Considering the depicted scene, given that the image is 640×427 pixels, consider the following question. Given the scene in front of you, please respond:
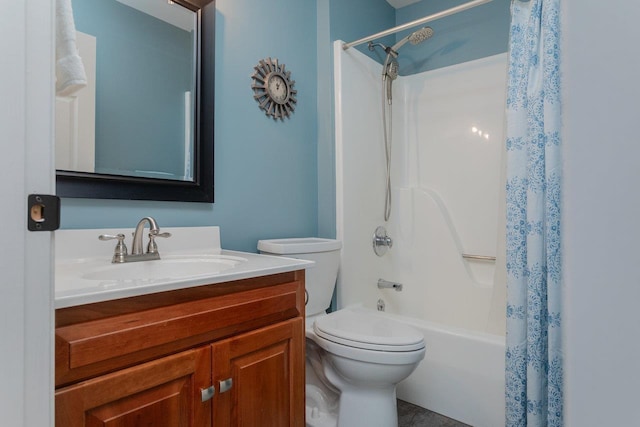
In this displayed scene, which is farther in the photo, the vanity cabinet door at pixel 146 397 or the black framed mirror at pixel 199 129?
the black framed mirror at pixel 199 129

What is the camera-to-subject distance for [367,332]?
1434 mm

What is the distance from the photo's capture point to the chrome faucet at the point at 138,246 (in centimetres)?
113

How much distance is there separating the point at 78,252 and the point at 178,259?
30cm

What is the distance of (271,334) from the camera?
3.51ft

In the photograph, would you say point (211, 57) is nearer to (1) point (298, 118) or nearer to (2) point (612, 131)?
(1) point (298, 118)

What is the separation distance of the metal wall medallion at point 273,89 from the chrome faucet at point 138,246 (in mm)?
833

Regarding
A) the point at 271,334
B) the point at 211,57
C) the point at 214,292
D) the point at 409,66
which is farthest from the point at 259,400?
the point at 409,66

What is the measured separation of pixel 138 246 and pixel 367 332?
0.93m

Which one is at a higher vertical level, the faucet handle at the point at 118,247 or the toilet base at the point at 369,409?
A: the faucet handle at the point at 118,247

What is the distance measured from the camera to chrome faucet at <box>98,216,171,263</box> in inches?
44.4

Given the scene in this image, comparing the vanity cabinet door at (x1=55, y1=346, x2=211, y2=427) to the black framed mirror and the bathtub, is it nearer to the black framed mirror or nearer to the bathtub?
the black framed mirror

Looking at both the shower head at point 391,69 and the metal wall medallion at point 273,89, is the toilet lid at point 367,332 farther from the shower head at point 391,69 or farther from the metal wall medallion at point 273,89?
the shower head at point 391,69

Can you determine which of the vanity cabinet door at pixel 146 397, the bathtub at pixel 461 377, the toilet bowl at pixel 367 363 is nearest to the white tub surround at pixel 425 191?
the bathtub at pixel 461 377

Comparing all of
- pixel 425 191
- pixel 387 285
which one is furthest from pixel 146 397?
pixel 425 191
